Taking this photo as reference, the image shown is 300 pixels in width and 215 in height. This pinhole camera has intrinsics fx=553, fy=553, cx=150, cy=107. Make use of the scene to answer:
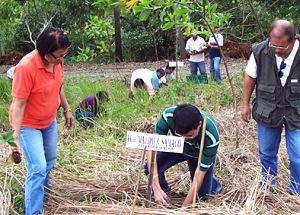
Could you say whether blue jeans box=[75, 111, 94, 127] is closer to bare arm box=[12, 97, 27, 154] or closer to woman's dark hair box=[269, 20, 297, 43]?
bare arm box=[12, 97, 27, 154]

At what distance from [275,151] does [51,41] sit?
175 centimetres

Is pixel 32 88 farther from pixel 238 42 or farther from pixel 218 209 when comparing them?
pixel 238 42

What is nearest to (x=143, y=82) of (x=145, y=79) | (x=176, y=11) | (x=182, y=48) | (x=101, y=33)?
Answer: (x=145, y=79)

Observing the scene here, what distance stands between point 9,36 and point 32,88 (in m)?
17.7

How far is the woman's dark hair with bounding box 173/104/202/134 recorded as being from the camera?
3.17 meters

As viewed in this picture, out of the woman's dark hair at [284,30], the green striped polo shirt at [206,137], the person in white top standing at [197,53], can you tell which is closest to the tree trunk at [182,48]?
the person in white top standing at [197,53]

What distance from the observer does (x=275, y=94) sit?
375 cm

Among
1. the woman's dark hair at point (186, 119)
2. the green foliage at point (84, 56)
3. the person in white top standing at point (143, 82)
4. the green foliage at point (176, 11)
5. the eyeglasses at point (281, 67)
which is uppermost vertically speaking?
the green foliage at point (176, 11)

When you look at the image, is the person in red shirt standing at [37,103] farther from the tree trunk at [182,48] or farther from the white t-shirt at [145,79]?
the tree trunk at [182,48]

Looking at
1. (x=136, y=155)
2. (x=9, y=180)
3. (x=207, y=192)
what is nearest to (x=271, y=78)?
(x=207, y=192)

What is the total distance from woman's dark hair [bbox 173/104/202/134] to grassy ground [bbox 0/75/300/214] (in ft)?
1.80

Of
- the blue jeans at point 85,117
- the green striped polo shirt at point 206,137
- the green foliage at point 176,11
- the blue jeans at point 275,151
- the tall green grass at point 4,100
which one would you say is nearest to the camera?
the green striped polo shirt at point 206,137

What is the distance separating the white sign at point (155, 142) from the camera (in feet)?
9.99

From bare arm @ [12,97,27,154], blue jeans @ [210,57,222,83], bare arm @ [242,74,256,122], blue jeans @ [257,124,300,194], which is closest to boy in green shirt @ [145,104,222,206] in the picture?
blue jeans @ [257,124,300,194]
